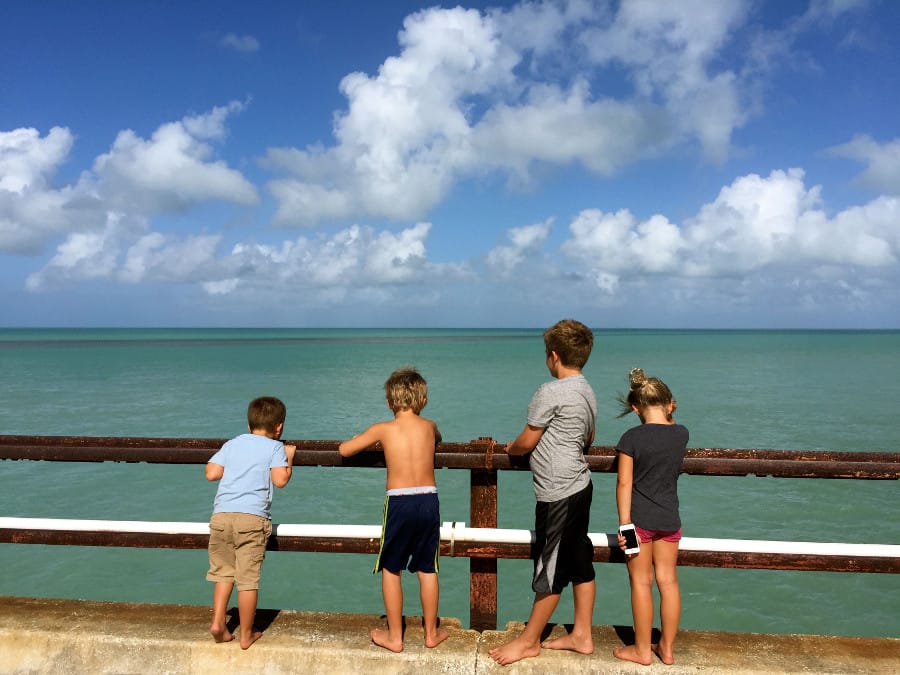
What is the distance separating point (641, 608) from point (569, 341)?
4.19 ft

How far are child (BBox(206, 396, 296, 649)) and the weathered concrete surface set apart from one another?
0.16 meters

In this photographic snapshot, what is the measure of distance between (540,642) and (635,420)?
2015 centimetres

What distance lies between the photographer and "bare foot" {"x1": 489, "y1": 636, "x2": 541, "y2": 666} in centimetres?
290

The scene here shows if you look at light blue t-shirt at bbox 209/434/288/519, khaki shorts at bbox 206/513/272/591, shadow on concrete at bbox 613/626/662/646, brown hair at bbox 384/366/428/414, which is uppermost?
brown hair at bbox 384/366/428/414

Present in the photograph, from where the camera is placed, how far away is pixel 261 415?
329 centimetres

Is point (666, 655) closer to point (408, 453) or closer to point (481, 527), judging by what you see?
point (481, 527)

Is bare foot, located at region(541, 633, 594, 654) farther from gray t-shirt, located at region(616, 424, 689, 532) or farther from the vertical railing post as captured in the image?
gray t-shirt, located at region(616, 424, 689, 532)

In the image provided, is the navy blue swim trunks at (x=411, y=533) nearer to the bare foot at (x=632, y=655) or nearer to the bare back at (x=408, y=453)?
the bare back at (x=408, y=453)

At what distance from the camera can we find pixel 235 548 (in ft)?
10.4

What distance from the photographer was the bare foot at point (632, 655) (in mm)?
2916

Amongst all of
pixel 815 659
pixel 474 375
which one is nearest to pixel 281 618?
pixel 815 659

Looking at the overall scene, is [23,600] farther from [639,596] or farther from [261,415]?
[639,596]

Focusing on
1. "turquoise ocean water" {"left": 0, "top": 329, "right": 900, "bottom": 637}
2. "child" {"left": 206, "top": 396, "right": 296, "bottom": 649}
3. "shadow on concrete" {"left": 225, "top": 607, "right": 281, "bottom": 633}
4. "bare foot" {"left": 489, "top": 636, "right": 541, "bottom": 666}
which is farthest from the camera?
"turquoise ocean water" {"left": 0, "top": 329, "right": 900, "bottom": 637}

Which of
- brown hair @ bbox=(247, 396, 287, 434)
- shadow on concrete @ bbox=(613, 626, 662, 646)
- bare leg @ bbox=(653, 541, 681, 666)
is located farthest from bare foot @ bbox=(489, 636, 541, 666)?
brown hair @ bbox=(247, 396, 287, 434)
